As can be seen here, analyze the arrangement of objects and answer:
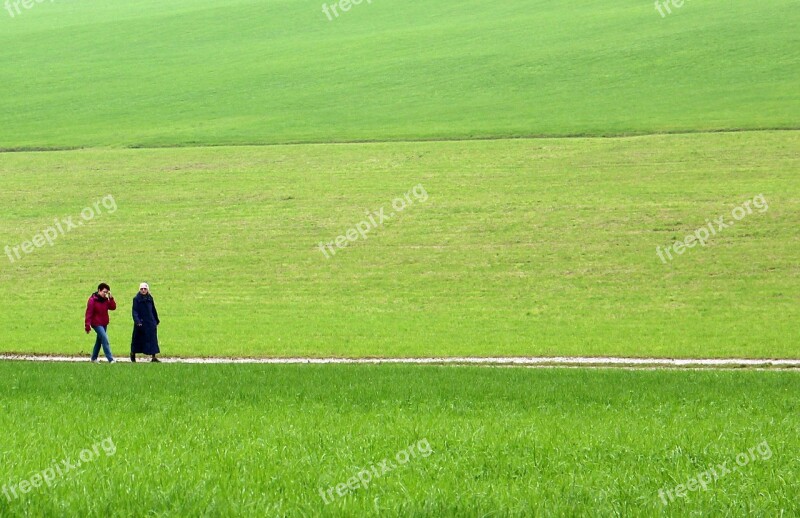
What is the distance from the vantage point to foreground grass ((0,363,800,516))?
805 centimetres

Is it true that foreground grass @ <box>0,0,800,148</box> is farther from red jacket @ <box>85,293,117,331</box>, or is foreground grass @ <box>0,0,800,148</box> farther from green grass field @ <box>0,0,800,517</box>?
red jacket @ <box>85,293,117,331</box>

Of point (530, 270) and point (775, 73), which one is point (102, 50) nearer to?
point (775, 73)

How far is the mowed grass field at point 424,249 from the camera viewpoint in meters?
28.9

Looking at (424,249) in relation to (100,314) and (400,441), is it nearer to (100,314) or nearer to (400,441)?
(100,314)

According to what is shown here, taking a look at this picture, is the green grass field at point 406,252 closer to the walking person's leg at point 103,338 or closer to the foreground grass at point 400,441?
the foreground grass at point 400,441

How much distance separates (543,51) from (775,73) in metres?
15.3

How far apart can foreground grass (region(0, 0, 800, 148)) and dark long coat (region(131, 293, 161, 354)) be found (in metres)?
33.4

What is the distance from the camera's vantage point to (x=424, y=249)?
3975 cm

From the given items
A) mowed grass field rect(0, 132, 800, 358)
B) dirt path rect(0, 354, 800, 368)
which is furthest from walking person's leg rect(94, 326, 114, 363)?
mowed grass field rect(0, 132, 800, 358)

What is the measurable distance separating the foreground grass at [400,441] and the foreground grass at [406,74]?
39360 mm

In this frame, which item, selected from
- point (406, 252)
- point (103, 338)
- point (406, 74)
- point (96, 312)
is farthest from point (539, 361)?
point (406, 74)

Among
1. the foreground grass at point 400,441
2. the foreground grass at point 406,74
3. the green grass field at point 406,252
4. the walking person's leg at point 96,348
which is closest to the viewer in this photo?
the foreground grass at point 400,441

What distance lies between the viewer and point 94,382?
17.7 meters

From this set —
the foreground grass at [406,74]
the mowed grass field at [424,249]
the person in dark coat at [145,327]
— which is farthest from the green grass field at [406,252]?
the person in dark coat at [145,327]
